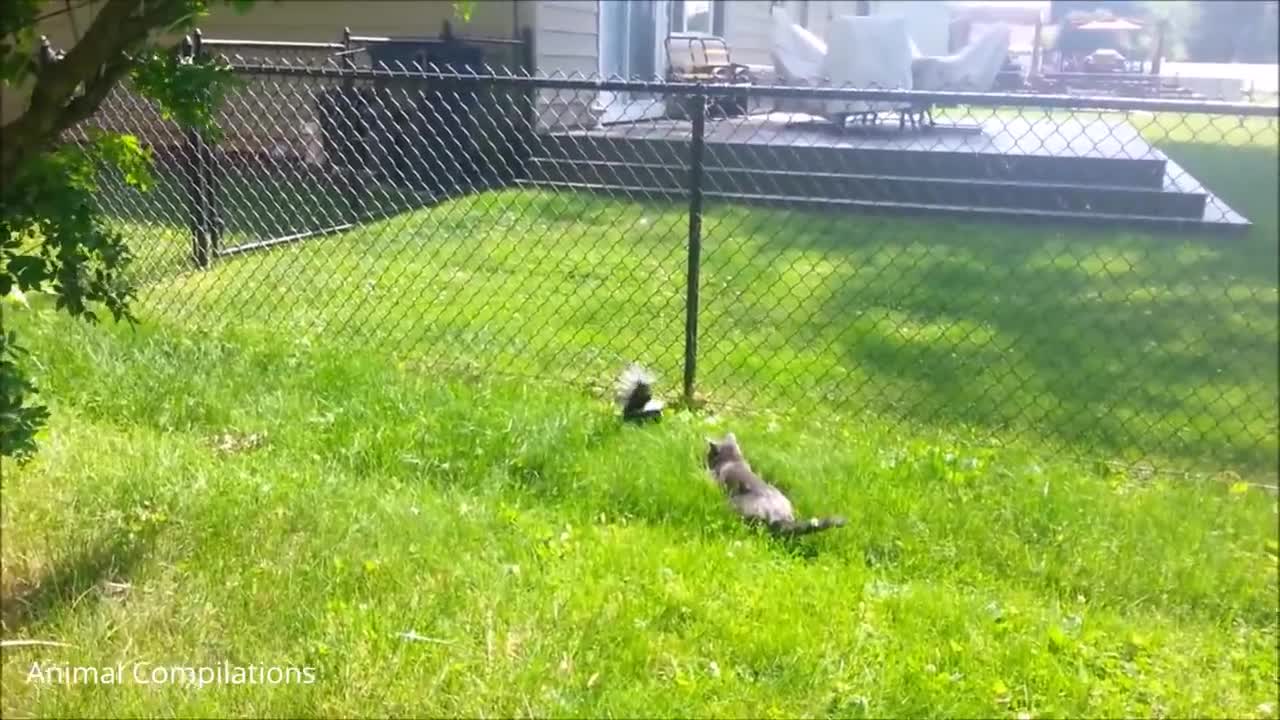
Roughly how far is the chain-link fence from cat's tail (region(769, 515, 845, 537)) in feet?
2.81

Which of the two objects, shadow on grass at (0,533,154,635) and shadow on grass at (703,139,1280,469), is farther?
shadow on grass at (0,533,154,635)

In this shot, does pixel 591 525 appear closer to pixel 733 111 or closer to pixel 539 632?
pixel 539 632

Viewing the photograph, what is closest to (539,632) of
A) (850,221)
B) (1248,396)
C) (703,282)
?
(1248,396)

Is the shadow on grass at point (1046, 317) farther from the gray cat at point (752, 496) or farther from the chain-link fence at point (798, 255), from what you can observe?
the gray cat at point (752, 496)

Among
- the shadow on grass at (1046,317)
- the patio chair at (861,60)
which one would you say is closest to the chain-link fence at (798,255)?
the shadow on grass at (1046,317)

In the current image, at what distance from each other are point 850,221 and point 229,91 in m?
5.00

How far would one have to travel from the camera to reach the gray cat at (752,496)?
3182mm

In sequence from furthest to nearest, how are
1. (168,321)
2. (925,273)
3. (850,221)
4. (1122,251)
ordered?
1. (850,221)
2. (925,273)
3. (168,321)
4. (1122,251)

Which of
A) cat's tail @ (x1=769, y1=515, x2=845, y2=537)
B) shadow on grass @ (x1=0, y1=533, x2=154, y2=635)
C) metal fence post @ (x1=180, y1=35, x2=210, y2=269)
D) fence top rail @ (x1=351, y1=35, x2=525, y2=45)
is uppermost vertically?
fence top rail @ (x1=351, y1=35, x2=525, y2=45)

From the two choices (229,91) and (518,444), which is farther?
(518,444)

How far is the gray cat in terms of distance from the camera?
318cm

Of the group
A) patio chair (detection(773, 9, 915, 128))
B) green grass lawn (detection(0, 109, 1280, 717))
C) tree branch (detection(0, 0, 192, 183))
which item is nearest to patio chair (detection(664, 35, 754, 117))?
patio chair (detection(773, 9, 915, 128))

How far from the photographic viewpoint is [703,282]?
5.70m

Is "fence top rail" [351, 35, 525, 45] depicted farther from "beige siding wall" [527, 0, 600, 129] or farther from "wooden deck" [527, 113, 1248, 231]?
"wooden deck" [527, 113, 1248, 231]
